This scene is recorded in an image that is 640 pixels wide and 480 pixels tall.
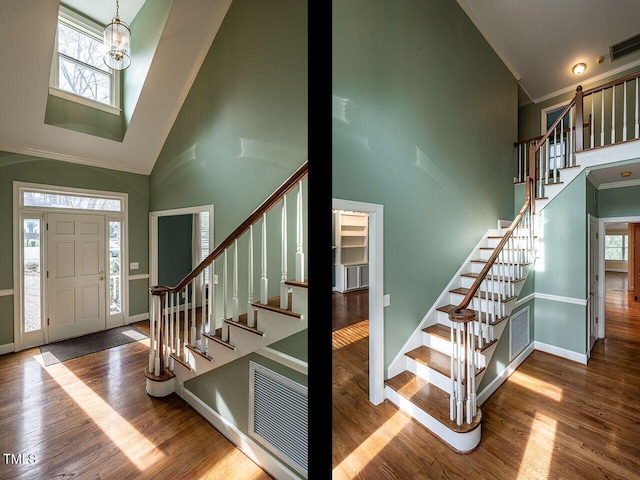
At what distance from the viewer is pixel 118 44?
58 cm

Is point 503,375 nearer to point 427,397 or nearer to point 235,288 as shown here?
point 427,397

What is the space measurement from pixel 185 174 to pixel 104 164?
205 millimetres

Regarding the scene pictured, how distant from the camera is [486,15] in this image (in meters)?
2.46

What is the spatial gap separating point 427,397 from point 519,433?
52cm

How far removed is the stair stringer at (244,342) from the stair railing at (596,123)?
9.56ft

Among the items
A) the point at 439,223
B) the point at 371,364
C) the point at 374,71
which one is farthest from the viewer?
the point at 439,223

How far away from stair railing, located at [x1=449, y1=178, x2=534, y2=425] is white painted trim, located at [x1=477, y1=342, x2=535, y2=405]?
0.98 feet

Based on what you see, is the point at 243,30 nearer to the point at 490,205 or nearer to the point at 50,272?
the point at 50,272

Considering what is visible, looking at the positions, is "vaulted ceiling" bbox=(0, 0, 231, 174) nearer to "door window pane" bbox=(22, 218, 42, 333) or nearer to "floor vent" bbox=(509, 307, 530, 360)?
"door window pane" bbox=(22, 218, 42, 333)

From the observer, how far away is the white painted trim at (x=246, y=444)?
645 mm

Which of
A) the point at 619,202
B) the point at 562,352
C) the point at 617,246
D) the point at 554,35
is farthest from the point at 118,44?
the point at 617,246

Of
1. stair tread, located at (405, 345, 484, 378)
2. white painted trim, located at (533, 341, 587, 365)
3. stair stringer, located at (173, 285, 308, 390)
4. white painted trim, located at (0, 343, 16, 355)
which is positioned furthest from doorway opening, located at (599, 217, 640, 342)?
white painted trim, located at (0, 343, 16, 355)

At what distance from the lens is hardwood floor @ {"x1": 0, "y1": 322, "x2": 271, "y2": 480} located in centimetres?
42

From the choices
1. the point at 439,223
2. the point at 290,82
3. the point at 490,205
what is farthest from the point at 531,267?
the point at 290,82
